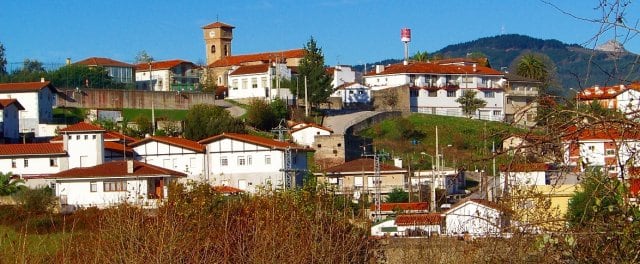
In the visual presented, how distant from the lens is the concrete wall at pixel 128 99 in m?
61.4

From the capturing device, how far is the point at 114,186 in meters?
41.1

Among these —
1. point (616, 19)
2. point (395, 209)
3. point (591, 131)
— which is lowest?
point (395, 209)

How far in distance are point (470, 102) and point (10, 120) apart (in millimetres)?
29508

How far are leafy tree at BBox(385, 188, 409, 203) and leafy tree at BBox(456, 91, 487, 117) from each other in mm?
26839

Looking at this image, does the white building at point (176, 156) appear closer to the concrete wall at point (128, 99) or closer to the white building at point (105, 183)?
the white building at point (105, 183)

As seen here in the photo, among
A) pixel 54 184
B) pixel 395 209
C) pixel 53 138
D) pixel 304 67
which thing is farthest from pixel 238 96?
pixel 395 209

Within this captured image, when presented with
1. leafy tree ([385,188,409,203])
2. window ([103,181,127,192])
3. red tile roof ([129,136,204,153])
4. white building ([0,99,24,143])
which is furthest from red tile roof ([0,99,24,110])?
leafy tree ([385,188,409,203])

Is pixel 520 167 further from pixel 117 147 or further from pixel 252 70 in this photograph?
pixel 252 70

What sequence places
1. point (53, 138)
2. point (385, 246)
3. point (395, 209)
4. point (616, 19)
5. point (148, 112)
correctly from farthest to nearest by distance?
1. point (148, 112)
2. point (53, 138)
3. point (395, 209)
4. point (385, 246)
5. point (616, 19)

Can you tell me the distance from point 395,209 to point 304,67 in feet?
103

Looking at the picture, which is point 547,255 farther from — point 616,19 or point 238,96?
point 238,96

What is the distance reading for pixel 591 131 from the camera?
430 cm

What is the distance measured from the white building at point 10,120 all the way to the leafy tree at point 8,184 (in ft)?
29.2

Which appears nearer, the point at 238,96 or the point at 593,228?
the point at 593,228
